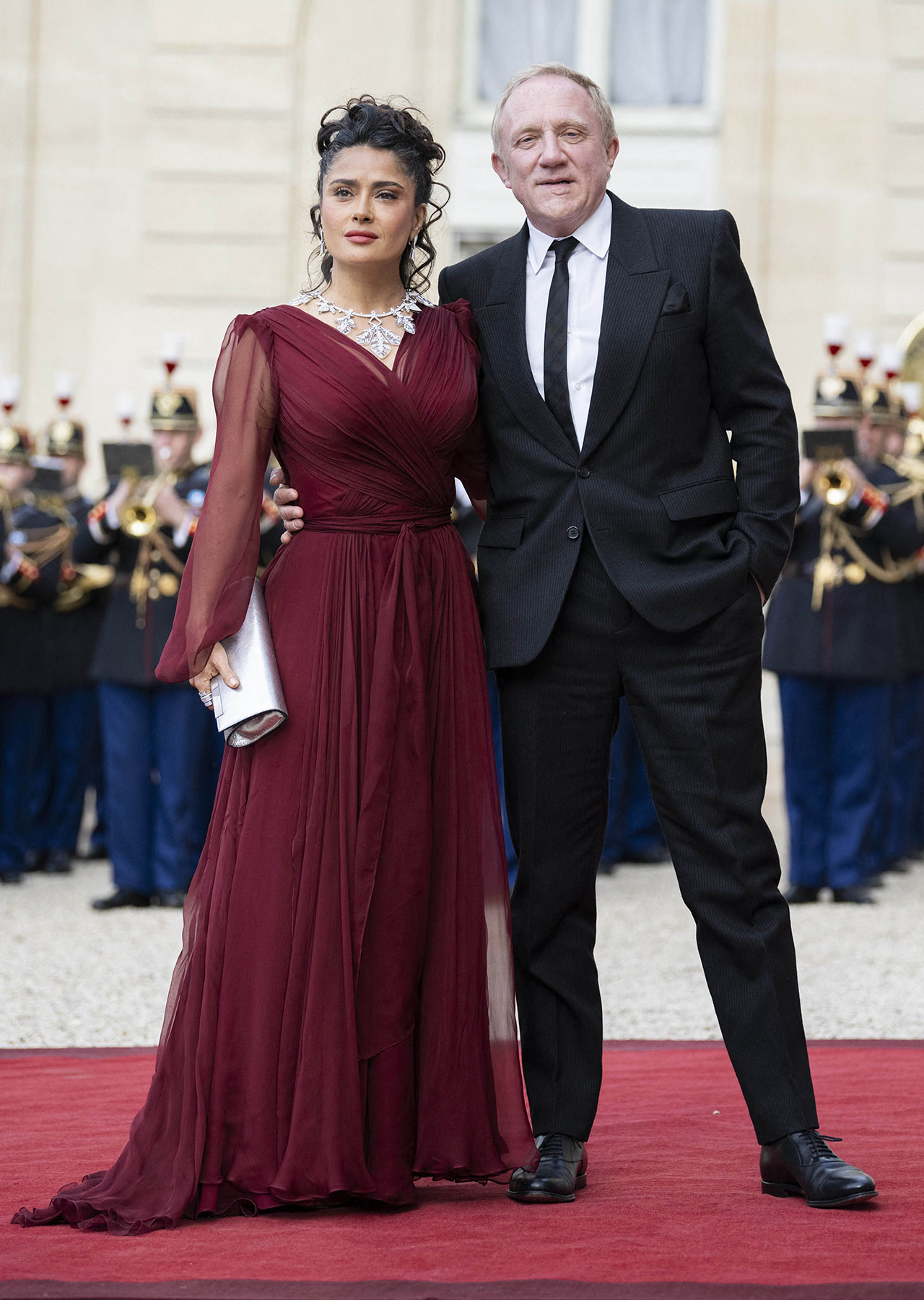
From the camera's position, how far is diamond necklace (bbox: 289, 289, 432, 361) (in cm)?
330

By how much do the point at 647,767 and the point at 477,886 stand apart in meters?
0.39

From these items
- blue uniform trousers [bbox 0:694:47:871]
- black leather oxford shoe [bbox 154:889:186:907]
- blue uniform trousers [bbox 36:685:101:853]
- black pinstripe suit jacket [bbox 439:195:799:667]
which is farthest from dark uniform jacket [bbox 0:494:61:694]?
black pinstripe suit jacket [bbox 439:195:799:667]

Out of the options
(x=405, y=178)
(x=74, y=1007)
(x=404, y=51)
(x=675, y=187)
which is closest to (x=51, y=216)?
(x=404, y=51)

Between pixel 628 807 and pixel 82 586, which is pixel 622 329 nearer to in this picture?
pixel 82 586

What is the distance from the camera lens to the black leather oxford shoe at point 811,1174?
304 centimetres

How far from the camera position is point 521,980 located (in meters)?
3.37

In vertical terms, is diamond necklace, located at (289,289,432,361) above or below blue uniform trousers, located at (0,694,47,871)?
above

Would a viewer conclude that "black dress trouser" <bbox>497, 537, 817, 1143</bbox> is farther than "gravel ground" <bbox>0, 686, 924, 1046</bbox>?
No

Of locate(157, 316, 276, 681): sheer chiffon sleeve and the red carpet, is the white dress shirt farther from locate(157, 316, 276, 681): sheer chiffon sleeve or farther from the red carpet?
the red carpet

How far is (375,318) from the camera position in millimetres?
3342

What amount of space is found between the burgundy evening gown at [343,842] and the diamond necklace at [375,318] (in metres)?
0.02

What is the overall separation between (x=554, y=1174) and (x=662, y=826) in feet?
2.16

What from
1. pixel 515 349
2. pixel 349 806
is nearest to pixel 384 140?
pixel 515 349

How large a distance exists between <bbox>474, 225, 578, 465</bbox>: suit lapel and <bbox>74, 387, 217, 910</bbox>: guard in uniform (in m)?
4.16
